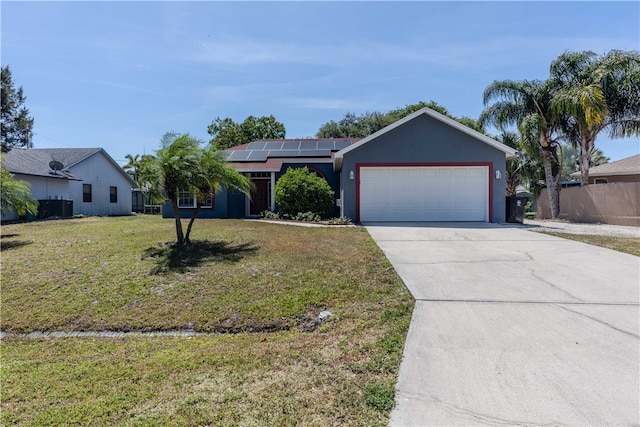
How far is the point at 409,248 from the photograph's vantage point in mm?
8180

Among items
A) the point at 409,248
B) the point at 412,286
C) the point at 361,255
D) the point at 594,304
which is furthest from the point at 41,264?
the point at 594,304

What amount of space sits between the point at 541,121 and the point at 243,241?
15.6 meters

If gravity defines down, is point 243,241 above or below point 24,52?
below

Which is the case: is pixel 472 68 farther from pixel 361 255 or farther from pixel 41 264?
pixel 41 264

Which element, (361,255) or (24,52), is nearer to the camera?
(361,255)

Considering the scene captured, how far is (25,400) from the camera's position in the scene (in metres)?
2.84

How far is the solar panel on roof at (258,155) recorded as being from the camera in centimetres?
1756

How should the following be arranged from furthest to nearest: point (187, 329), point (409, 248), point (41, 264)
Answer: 1. point (409, 248)
2. point (41, 264)
3. point (187, 329)

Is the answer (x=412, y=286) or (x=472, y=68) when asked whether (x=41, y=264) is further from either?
(x=472, y=68)

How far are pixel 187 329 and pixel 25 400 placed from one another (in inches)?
68.7

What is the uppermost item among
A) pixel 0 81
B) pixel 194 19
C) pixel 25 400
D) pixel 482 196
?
pixel 0 81

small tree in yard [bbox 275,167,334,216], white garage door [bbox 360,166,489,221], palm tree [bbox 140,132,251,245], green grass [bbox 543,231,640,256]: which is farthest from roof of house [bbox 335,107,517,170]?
palm tree [bbox 140,132,251,245]

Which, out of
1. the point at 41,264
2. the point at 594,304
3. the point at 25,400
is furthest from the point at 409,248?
the point at 41,264

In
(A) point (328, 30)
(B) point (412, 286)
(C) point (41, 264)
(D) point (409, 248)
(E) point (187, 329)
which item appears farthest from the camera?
(A) point (328, 30)
